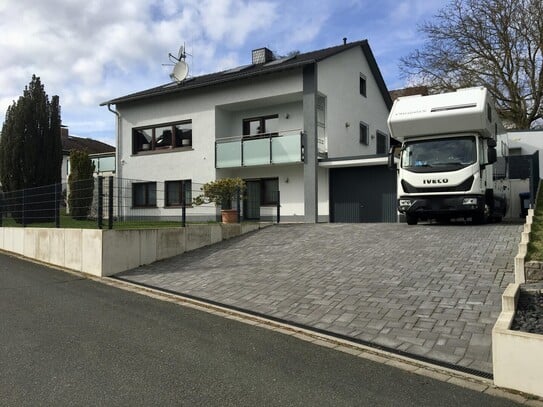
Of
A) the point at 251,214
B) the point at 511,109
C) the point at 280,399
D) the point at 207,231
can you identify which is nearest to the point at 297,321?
the point at 280,399

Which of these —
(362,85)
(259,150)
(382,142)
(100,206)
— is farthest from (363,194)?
(100,206)

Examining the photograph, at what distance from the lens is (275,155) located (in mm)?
19984

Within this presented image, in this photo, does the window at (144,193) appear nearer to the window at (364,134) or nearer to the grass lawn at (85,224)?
the grass lawn at (85,224)

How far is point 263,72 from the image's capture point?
1988 cm

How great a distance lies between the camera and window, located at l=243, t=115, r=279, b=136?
21836 millimetres

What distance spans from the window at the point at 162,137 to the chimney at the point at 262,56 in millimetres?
5274

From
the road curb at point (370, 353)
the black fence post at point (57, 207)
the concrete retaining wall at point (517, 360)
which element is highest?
the black fence post at point (57, 207)

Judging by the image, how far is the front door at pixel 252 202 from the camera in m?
21.9

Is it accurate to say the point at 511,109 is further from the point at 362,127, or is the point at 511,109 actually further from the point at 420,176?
the point at 420,176

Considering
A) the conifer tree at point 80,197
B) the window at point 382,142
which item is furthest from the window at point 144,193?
the window at point 382,142

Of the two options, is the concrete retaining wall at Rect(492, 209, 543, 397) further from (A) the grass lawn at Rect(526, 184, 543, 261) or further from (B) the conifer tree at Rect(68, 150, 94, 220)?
(B) the conifer tree at Rect(68, 150, 94, 220)

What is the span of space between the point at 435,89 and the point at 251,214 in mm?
14061

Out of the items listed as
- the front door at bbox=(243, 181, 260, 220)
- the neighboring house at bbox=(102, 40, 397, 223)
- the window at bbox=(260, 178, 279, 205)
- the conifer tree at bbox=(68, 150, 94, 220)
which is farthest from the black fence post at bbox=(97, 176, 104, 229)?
the front door at bbox=(243, 181, 260, 220)

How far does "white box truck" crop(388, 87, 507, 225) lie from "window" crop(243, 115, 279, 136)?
341 inches
